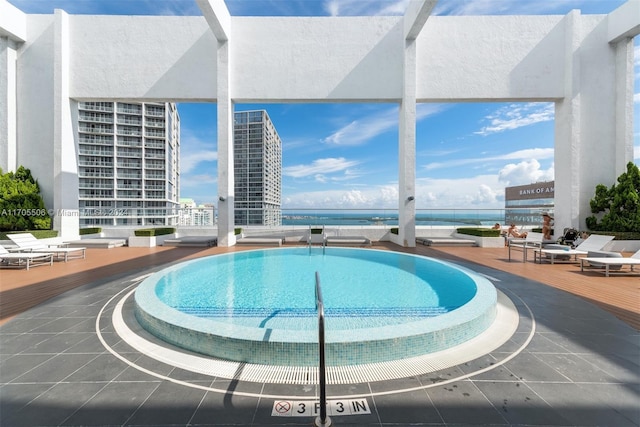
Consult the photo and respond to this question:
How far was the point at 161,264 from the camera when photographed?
249 inches

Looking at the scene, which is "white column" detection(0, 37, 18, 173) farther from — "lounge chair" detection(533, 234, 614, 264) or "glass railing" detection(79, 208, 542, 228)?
"lounge chair" detection(533, 234, 614, 264)

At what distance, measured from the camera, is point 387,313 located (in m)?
3.35

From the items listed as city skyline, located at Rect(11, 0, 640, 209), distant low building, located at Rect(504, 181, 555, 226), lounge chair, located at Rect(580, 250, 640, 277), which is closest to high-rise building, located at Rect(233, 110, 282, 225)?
city skyline, located at Rect(11, 0, 640, 209)

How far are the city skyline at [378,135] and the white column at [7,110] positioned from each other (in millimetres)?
1747

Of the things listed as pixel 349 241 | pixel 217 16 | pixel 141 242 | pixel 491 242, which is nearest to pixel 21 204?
pixel 141 242

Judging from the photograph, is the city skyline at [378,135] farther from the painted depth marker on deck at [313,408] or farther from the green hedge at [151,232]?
the painted depth marker on deck at [313,408]

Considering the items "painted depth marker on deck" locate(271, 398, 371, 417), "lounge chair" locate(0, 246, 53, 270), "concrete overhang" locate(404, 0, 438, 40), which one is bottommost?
"painted depth marker on deck" locate(271, 398, 371, 417)

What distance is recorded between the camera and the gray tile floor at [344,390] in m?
1.67

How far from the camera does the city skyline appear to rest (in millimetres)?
9461

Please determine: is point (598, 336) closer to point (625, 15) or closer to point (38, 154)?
point (625, 15)

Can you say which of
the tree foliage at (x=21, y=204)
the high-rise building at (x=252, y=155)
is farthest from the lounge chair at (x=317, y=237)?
the high-rise building at (x=252, y=155)

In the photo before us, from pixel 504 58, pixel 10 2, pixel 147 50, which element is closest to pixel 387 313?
pixel 504 58

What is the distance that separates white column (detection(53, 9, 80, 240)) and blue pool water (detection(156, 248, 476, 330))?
23.1 feet

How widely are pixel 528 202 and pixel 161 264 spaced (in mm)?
38452
